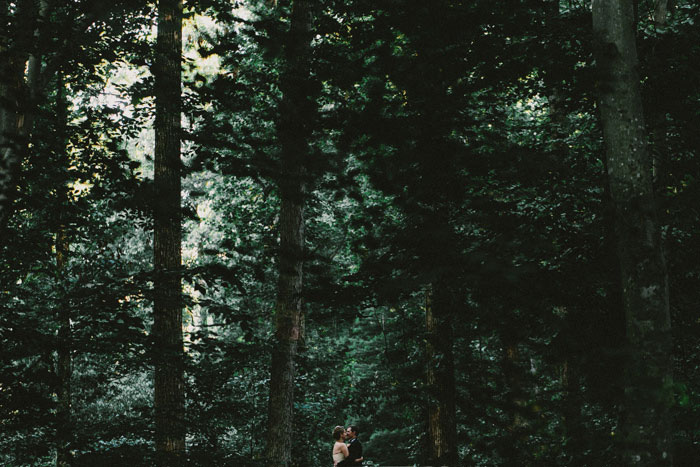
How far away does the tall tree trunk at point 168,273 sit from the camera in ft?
20.2

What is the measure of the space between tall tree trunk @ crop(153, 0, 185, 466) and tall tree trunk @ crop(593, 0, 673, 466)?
14.4 feet

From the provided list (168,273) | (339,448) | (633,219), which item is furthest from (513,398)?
(339,448)

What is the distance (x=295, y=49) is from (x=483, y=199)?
1.44 metres

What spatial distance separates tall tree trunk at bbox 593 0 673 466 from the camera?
423 centimetres

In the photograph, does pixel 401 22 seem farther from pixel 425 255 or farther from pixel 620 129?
pixel 620 129

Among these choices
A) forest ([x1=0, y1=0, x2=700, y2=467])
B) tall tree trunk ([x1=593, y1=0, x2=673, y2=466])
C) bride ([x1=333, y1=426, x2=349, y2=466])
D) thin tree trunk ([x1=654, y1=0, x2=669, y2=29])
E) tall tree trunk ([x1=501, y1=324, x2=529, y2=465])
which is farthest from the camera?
bride ([x1=333, y1=426, x2=349, y2=466])

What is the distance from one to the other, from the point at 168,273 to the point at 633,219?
466 cm

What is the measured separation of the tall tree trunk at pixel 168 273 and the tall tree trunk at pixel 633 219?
4.38 metres

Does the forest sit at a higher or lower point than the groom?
higher

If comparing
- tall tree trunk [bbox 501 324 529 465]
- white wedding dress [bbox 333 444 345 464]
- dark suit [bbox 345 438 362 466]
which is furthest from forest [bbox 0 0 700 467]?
white wedding dress [bbox 333 444 345 464]

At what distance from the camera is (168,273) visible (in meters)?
6.16

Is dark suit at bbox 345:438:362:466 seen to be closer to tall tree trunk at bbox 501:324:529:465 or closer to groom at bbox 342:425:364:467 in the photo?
groom at bbox 342:425:364:467

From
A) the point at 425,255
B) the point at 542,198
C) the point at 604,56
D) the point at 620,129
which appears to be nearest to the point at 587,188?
the point at 542,198

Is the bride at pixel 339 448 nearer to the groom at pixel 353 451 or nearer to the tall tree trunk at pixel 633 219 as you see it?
the groom at pixel 353 451
